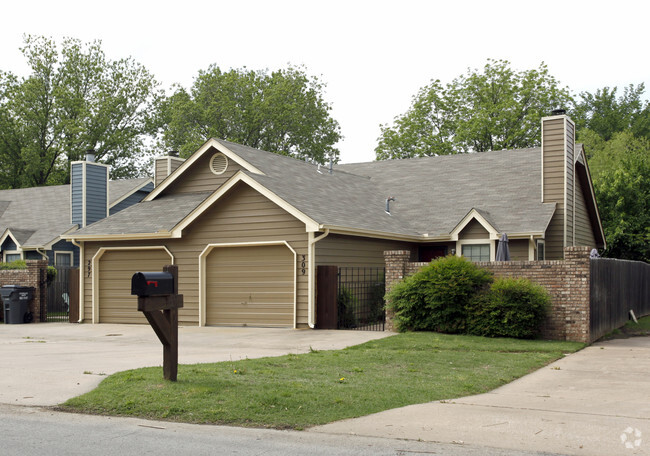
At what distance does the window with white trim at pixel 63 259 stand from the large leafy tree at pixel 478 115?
25.4m

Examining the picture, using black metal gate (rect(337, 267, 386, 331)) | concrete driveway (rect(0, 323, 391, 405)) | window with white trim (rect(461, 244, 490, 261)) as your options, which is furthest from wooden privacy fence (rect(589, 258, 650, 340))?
black metal gate (rect(337, 267, 386, 331))

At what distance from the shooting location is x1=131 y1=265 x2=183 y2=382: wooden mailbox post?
8477 mm

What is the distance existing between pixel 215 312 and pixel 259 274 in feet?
6.18

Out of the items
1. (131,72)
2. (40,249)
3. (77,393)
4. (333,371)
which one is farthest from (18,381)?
(131,72)

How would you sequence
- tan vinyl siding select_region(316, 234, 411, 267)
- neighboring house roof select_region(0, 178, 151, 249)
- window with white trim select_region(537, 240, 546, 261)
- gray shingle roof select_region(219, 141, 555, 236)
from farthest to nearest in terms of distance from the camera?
neighboring house roof select_region(0, 178, 151, 249) < window with white trim select_region(537, 240, 546, 261) < gray shingle roof select_region(219, 141, 555, 236) < tan vinyl siding select_region(316, 234, 411, 267)

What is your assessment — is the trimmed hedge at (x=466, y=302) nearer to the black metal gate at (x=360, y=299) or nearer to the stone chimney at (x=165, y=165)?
the black metal gate at (x=360, y=299)

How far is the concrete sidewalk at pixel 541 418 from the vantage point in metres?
6.73

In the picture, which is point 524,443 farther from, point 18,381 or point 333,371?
point 18,381

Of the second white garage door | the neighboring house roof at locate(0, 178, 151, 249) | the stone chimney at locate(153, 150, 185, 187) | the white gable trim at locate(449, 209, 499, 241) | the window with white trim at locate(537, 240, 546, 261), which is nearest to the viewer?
the second white garage door

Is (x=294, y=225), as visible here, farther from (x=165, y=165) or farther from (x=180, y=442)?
(x=180, y=442)

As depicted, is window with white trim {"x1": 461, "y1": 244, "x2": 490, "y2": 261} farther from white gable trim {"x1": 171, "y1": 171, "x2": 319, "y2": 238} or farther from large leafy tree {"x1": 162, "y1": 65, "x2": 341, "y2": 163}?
large leafy tree {"x1": 162, "y1": 65, "x2": 341, "y2": 163}

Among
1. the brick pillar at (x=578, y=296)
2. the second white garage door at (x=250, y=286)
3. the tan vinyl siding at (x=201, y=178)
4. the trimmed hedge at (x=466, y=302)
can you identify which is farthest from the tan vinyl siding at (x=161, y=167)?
the brick pillar at (x=578, y=296)

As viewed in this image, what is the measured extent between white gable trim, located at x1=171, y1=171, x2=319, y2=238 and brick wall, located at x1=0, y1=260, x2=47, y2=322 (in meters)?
5.65

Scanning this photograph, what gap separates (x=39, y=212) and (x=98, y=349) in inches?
802
